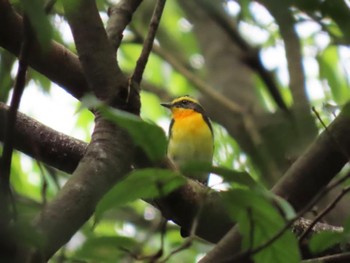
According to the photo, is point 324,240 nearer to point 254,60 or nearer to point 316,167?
point 316,167

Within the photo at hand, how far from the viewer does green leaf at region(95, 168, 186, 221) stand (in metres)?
1.32

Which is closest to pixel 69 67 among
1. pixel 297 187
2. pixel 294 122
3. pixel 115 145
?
pixel 115 145

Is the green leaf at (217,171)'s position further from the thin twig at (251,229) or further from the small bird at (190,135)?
the small bird at (190,135)

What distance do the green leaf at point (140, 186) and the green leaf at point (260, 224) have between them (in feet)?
0.35

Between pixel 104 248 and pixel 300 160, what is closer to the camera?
pixel 104 248

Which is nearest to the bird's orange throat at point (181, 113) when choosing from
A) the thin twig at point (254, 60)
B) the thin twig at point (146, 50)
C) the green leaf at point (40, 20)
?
the thin twig at point (254, 60)

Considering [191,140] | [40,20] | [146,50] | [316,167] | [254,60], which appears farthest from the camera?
[191,140]

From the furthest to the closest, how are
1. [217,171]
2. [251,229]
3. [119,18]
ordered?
[119,18], [251,229], [217,171]

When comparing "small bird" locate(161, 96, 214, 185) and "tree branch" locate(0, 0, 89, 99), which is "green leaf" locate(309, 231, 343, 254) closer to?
"tree branch" locate(0, 0, 89, 99)

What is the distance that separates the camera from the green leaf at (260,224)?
4.47ft

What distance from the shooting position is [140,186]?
1.34m

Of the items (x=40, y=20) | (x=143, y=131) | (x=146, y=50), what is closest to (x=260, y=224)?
(x=143, y=131)

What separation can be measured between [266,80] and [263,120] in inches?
10.4

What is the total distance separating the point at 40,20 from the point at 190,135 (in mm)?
4463
